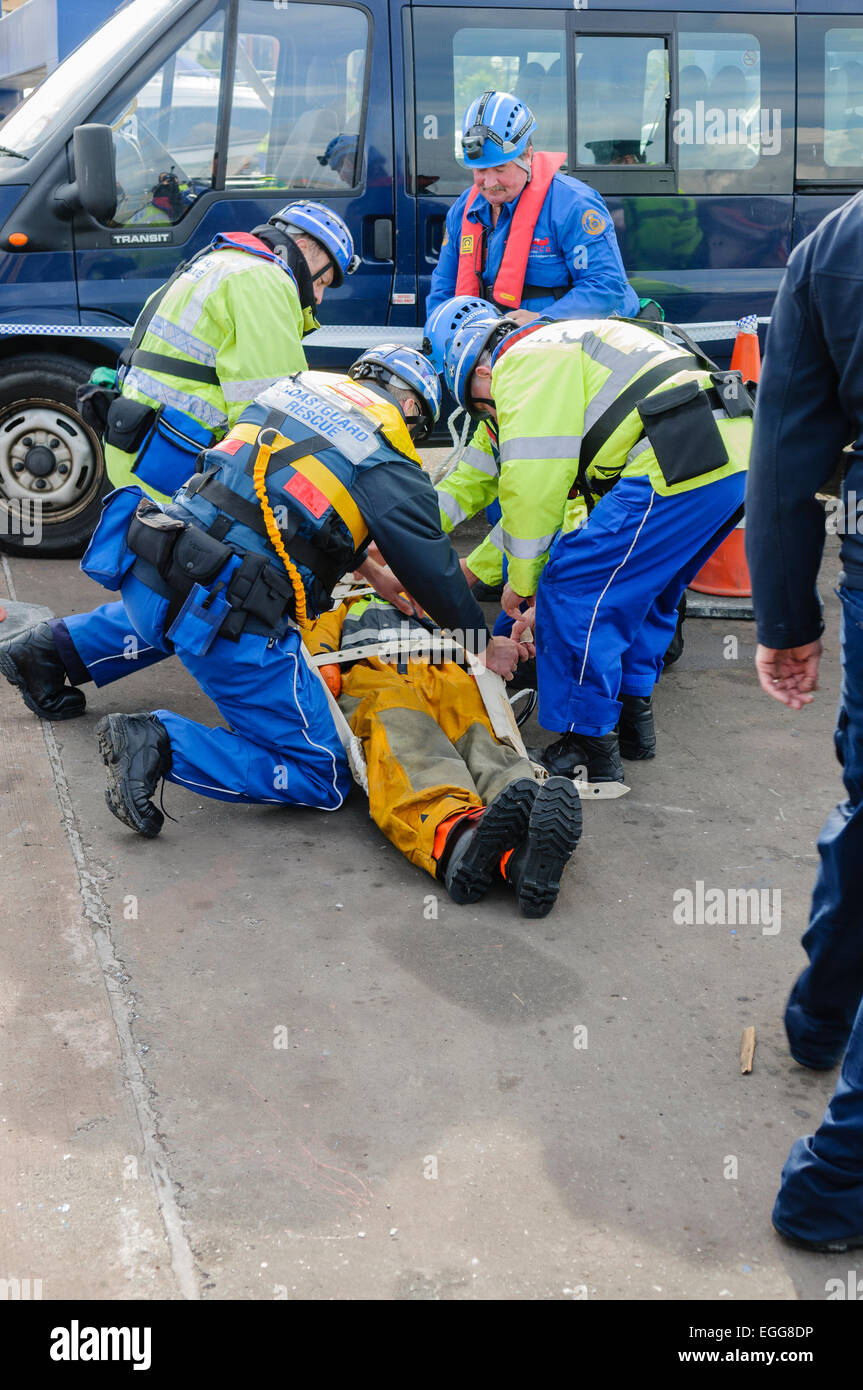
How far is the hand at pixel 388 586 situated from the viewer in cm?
417

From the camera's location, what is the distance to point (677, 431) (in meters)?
3.78

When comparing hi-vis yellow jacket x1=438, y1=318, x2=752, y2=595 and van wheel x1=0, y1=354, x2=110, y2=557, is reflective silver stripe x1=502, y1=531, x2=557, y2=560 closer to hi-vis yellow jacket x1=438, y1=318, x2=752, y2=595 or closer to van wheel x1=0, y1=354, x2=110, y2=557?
hi-vis yellow jacket x1=438, y1=318, x2=752, y2=595

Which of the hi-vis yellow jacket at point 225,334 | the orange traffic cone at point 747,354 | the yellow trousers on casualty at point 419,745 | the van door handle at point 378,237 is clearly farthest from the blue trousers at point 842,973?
the van door handle at point 378,237

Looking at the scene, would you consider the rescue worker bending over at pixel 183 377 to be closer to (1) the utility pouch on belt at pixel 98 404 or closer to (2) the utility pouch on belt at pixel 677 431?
(1) the utility pouch on belt at pixel 98 404

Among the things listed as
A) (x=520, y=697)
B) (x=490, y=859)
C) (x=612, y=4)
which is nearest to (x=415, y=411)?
(x=520, y=697)

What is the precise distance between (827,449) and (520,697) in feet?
7.28

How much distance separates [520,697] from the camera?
14.1ft

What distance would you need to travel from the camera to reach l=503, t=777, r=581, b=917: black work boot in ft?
10.4

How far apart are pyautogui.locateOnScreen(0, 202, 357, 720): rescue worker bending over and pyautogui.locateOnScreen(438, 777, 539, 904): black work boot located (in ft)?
4.75

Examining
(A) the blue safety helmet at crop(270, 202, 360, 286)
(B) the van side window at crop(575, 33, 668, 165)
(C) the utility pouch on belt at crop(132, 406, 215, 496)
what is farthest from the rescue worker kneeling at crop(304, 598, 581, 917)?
(B) the van side window at crop(575, 33, 668, 165)

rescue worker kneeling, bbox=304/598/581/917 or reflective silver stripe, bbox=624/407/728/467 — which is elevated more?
reflective silver stripe, bbox=624/407/728/467

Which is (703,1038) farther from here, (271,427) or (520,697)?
(271,427)

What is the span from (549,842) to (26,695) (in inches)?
80.5

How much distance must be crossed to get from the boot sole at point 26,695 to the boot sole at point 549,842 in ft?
6.20
